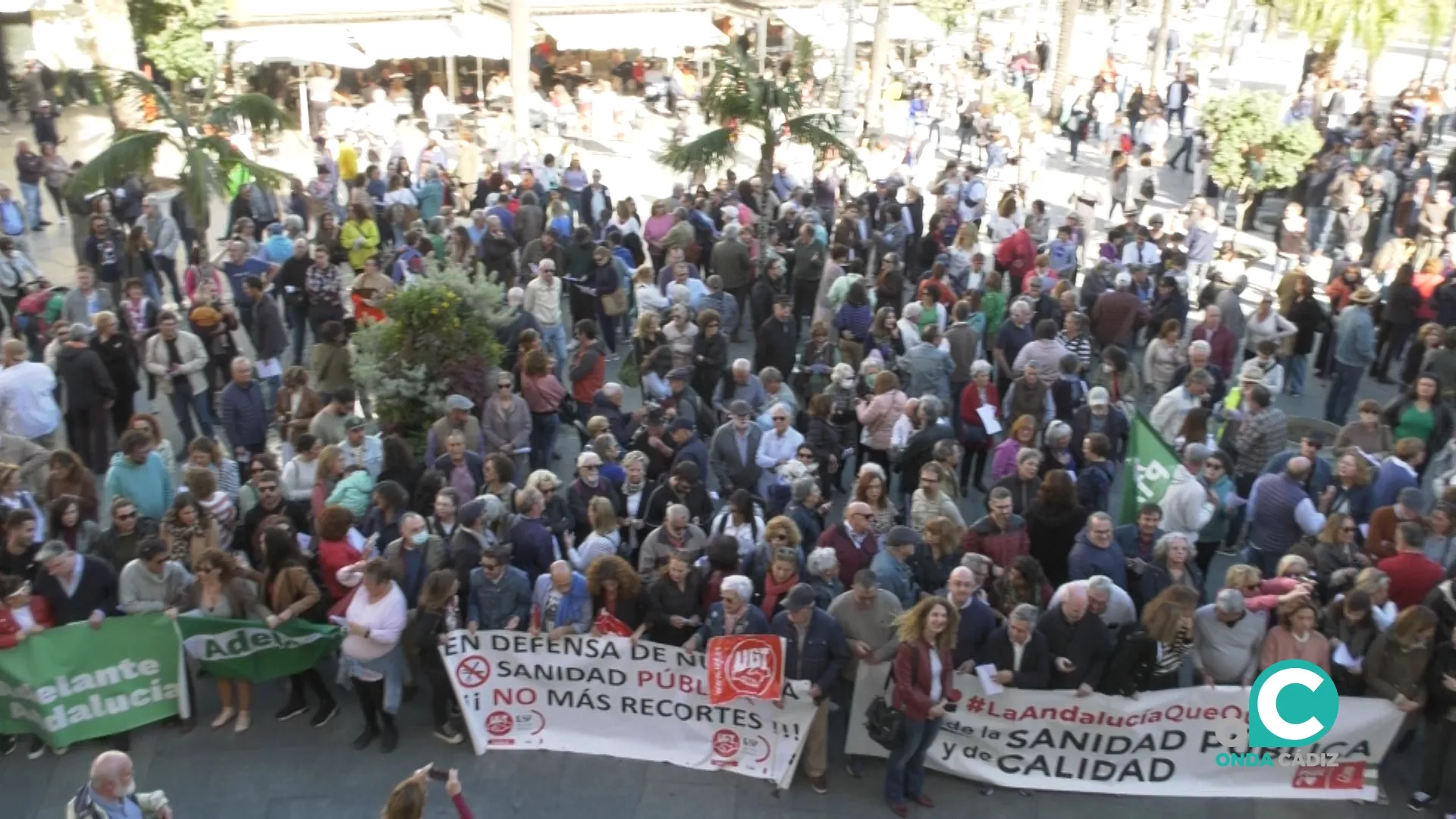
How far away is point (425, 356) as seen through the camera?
1045cm

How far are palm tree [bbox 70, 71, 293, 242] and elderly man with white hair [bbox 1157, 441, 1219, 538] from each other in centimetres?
987

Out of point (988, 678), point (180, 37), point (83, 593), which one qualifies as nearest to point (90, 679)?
point (83, 593)

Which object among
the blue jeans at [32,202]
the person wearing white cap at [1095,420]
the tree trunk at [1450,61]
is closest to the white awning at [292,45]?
the blue jeans at [32,202]

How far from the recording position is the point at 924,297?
12.2 metres

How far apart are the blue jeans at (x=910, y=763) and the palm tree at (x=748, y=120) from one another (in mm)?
9978

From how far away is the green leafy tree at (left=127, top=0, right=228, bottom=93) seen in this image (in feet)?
78.7

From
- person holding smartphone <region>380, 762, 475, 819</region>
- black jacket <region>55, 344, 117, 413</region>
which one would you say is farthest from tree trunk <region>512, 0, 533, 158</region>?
person holding smartphone <region>380, 762, 475, 819</region>

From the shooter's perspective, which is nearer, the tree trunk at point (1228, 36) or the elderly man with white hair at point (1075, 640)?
the elderly man with white hair at point (1075, 640)

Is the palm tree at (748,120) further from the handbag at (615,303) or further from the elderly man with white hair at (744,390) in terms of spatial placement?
the elderly man with white hair at (744,390)

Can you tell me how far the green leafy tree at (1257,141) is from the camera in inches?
694

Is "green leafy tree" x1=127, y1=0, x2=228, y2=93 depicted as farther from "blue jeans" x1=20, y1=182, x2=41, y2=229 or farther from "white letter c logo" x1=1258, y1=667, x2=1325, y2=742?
"white letter c logo" x1=1258, y1=667, x2=1325, y2=742

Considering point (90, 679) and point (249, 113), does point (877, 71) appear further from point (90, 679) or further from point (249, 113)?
point (90, 679)

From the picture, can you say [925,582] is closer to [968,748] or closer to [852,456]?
[968,748]

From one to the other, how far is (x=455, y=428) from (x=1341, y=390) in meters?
8.30
